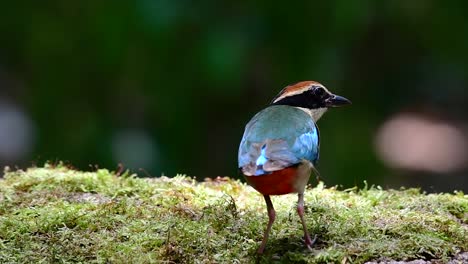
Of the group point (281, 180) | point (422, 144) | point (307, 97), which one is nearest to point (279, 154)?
point (281, 180)

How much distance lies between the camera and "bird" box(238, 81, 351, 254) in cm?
344

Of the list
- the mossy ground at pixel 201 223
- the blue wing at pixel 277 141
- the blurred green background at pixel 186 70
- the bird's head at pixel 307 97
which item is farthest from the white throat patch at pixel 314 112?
the blurred green background at pixel 186 70

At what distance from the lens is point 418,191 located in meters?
4.70

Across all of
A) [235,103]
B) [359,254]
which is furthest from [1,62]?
[359,254]

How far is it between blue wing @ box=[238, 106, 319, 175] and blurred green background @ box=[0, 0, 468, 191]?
97.6 inches

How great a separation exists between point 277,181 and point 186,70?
11.7ft

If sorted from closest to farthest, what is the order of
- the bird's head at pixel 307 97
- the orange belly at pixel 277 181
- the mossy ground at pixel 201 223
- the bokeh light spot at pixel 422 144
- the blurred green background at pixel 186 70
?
the orange belly at pixel 277 181, the mossy ground at pixel 201 223, the bird's head at pixel 307 97, the blurred green background at pixel 186 70, the bokeh light spot at pixel 422 144

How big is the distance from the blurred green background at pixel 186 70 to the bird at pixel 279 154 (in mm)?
2508

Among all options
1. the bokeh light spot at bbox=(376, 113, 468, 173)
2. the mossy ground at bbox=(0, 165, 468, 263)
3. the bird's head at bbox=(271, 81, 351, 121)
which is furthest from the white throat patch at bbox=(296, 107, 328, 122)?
the bokeh light spot at bbox=(376, 113, 468, 173)

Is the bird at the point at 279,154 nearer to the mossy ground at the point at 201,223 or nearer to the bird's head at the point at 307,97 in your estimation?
the bird's head at the point at 307,97

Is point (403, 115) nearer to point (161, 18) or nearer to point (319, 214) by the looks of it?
point (161, 18)

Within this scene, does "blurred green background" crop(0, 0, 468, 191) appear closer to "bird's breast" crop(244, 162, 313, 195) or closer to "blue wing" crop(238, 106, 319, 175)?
"blue wing" crop(238, 106, 319, 175)

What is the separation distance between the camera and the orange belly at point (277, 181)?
3.43 meters

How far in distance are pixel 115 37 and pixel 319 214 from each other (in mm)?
3303
